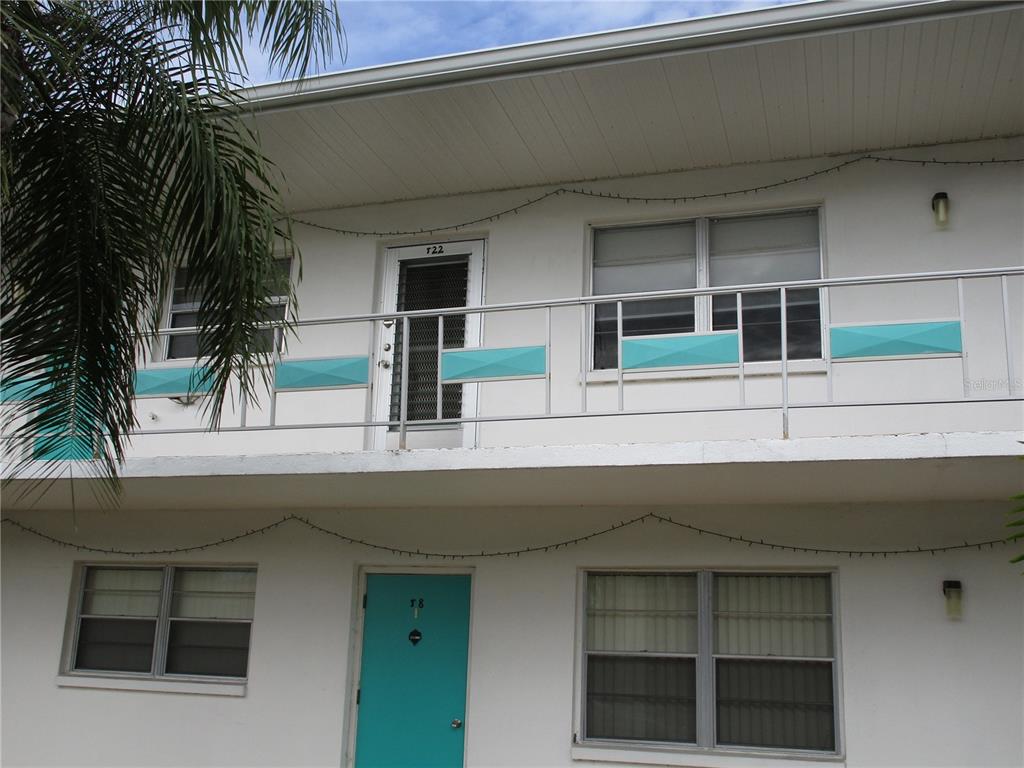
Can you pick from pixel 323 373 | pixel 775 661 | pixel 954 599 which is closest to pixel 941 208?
pixel 954 599

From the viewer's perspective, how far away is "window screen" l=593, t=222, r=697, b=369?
29.2 feet

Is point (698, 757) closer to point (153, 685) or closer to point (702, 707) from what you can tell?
point (702, 707)

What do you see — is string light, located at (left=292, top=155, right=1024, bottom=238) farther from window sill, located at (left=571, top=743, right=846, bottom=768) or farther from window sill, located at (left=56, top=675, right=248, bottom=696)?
window sill, located at (left=571, top=743, right=846, bottom=768)

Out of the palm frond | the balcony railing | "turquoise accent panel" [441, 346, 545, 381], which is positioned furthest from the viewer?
"turquoise accent panel" [441, 346, 545, 381]

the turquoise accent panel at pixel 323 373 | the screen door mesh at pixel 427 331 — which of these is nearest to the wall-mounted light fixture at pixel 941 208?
the screen door mesh at pixel 427 331

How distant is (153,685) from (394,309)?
389cm

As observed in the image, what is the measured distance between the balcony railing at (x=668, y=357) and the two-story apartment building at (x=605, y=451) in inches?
1.4

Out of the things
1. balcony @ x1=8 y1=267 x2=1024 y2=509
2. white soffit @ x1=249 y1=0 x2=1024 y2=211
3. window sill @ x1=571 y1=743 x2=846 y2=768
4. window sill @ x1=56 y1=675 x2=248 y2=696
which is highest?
white soffit @ x1=249 y1=0 x2=1024 y2=211

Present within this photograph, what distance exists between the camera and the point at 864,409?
8.08m

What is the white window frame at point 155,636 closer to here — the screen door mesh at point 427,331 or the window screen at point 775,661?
the screen door mesh at point 427,331

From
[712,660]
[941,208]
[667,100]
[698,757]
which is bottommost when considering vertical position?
[698,757]

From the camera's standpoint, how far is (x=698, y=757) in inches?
304

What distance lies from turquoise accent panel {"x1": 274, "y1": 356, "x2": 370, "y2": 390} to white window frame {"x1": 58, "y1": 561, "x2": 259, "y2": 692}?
6.51 ft

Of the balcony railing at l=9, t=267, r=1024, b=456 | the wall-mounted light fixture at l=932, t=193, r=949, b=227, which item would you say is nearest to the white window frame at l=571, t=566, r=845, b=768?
the balcony railing at l=9, t=267, r=1024, b=456
